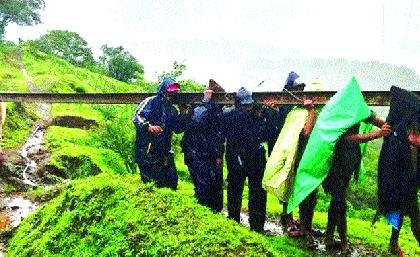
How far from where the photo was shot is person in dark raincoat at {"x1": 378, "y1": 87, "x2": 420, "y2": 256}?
17.3 ft

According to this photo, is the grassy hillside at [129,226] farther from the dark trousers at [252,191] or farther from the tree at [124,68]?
the tree at [124,68]

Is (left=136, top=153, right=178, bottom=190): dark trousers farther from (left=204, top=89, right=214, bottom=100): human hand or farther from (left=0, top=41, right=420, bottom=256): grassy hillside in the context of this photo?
(left=204, top=89, right=214, bottom=100): human hand

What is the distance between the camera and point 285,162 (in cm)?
620

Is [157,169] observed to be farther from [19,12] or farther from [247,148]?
[19,12]

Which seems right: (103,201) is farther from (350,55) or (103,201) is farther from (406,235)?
(350,55)

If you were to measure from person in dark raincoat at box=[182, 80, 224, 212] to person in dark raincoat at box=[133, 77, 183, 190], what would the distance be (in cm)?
31

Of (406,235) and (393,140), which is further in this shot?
(406,235)

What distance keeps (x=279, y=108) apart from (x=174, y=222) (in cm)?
355

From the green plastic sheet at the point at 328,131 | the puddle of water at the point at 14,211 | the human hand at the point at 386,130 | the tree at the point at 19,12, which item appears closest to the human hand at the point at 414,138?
the human hand at the point at 386,130

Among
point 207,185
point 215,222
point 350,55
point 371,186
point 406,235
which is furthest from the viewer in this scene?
point 350,55

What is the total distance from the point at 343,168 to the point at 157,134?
105 inches

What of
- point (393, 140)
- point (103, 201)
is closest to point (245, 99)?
point (393, 140)

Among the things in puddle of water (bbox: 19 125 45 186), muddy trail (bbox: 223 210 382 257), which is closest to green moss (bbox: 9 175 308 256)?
muddy trail (bbox: 223 210 382 257)

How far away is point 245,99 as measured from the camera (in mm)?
6438
